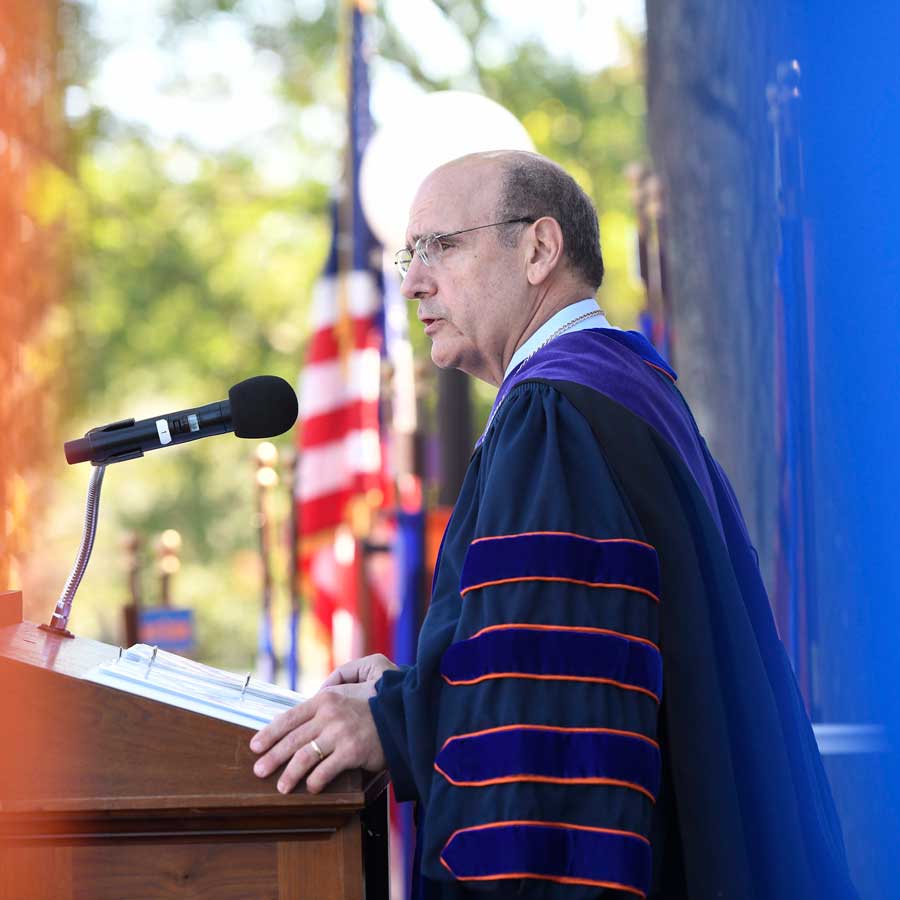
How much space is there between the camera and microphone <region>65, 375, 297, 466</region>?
1890mm

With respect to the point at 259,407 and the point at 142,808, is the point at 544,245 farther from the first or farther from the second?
the point at 142,808

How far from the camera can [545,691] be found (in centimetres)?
171

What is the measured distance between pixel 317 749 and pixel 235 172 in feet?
46.8

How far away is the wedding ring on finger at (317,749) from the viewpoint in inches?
68.4

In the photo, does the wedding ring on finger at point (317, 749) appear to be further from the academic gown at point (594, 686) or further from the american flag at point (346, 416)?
the american flag at point (346, 416)

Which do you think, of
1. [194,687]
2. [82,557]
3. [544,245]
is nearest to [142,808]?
[194,687]

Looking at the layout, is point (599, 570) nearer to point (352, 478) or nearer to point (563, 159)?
point (352, 478)

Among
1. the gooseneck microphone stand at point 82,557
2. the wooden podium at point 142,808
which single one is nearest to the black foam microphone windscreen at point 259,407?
the gooseneck microphone stand at point 82,557

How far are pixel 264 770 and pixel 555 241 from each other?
101 centimetres

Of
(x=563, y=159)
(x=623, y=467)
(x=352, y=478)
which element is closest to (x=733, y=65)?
(x=623, y=467)

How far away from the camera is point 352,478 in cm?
694

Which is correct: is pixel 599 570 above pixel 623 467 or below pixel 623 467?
below

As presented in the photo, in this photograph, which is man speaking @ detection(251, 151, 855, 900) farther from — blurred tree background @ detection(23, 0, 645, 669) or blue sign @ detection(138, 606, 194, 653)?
blurred tree background @ detection(23, 0, 645, 669)

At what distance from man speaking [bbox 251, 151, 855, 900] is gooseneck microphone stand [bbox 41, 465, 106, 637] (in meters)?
0.41
